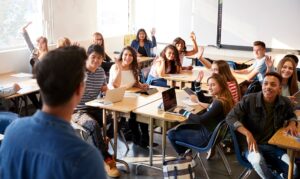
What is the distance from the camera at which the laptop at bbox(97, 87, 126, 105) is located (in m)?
3.96

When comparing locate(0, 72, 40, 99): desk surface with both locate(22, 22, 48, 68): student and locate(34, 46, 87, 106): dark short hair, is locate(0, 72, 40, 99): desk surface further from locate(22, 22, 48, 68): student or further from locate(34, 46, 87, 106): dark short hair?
locate(34, 46, 87, 106): dark short hair

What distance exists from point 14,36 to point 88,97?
2.77 meters

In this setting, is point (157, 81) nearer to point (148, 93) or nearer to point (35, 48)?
point (148, 93)

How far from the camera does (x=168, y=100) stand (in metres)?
3.78

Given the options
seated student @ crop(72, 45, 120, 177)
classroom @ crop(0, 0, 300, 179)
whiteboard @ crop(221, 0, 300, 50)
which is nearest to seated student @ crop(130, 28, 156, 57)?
classroom @ crop(0, 0, 300, 179)

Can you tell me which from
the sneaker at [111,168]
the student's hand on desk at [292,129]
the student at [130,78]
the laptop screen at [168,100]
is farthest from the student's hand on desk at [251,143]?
the student at [130,78]

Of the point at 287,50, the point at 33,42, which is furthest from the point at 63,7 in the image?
the point at 287,50

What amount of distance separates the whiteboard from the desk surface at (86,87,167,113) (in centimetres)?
415

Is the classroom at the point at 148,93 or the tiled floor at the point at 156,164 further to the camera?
the tiled floor at the point at 156,164

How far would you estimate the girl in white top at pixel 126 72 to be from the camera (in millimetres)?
4652

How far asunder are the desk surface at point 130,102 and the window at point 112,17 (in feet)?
13.9

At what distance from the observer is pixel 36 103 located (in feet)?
19.0

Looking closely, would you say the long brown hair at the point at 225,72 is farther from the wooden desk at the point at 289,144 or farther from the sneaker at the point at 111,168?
the sneaker at the point at 111,168

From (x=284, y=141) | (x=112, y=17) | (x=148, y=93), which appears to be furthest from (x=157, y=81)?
(x=112, y=17)
